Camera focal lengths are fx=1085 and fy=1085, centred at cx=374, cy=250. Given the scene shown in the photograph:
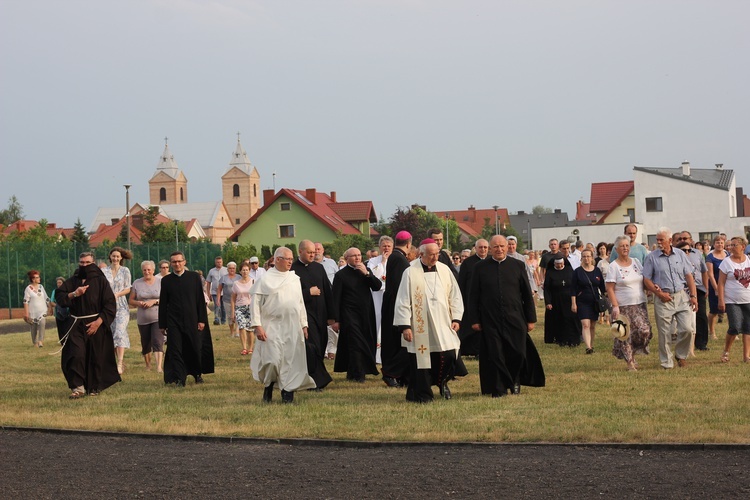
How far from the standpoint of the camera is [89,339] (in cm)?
1441

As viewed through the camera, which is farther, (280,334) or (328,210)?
(328,210)

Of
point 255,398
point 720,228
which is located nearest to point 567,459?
point 255,398

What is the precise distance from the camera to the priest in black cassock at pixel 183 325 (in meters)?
15.4

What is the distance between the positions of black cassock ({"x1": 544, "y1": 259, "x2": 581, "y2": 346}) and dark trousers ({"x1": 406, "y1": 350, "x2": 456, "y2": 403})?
7.35 metres

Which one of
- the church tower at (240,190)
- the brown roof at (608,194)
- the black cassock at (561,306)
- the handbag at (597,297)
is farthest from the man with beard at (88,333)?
the church tower at (240,190)

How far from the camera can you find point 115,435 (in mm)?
10977

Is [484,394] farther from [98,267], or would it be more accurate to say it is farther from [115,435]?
[98,267]

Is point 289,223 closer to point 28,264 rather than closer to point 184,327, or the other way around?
point 28,264

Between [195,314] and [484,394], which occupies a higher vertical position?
[195,314]

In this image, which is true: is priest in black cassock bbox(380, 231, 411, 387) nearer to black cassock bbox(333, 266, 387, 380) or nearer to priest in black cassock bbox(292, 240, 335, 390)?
black cassock bbox(333, 266, 387, 380)

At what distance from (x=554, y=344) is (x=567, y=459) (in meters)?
11.6

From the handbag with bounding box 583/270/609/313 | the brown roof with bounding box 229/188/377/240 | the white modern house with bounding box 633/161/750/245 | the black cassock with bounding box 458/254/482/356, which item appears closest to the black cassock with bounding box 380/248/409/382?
the black cassock with bounding box 458/254/482/356

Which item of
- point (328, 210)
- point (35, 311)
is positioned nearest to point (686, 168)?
point (328, 210)

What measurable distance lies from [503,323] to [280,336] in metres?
2.66
